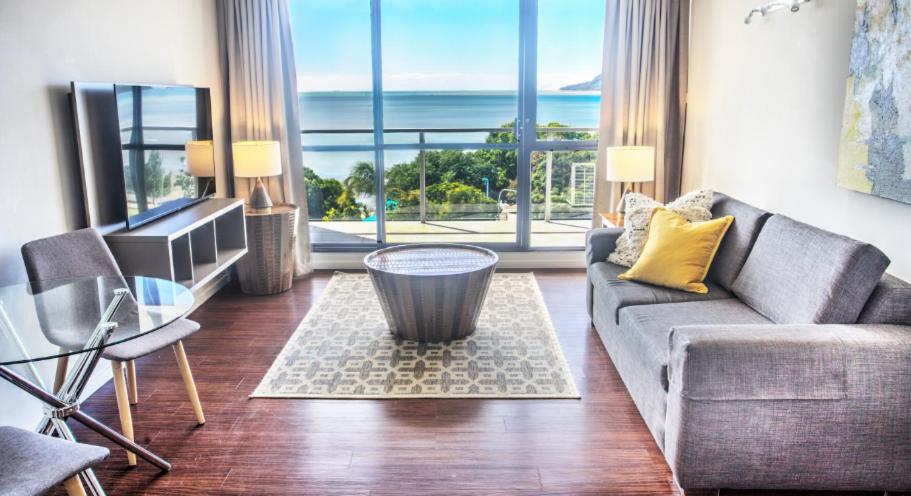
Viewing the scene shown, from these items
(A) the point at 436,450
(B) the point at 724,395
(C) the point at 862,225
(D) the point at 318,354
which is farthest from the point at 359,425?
(C) the point at 862,225

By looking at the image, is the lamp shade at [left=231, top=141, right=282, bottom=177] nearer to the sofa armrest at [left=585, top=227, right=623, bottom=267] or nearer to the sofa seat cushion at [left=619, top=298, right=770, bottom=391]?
the sofa armrest at [left=585, top=227, right=623, bottom=267]

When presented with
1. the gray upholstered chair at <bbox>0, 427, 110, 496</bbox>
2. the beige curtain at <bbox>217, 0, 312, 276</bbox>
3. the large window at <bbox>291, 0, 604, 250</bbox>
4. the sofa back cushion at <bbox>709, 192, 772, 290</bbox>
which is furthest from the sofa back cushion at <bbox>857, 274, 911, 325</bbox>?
the beige curtain at <bbox>217, 0, 312, 276</bbox>

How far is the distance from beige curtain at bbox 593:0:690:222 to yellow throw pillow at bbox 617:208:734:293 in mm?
1749

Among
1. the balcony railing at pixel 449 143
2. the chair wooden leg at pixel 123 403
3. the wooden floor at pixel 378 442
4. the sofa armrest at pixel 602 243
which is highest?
the balcony railing at pixel 449 143

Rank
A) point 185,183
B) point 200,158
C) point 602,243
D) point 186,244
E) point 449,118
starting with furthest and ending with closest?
1. point 449,118
2. point 200,158
3. point 185,183
4. point 602,243
5. point 186,244

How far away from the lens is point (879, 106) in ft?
9.28

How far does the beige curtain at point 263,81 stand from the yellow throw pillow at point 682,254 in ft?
9.55

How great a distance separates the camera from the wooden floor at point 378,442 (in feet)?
8.35

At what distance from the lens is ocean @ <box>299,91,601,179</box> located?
17.7ft

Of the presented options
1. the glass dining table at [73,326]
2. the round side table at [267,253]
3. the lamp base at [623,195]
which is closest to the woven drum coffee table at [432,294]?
the round side table at [267,253]

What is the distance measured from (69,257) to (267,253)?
204cm

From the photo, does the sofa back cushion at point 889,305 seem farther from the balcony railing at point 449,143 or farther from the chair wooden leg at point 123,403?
the balcony railing at point 449,143

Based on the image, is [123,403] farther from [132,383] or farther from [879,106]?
[879,106]

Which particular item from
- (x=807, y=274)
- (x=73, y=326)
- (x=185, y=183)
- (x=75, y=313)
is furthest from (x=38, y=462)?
(x=807, y=274)
